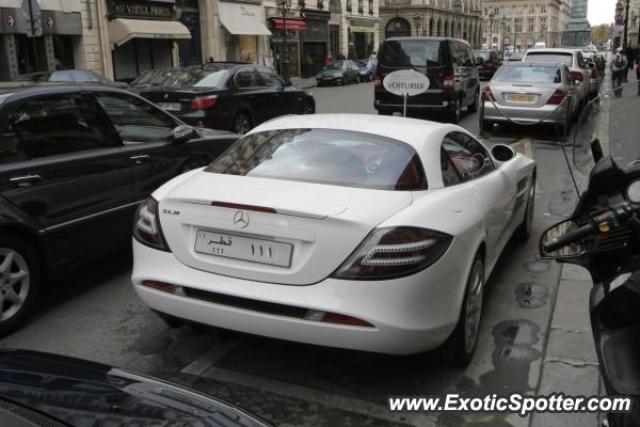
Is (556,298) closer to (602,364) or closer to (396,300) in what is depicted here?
(396,300)

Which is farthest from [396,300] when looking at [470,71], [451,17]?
[451,17]

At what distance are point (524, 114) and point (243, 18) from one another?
27942 millimetres

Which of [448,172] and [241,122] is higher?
[448,172]

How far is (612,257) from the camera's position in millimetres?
2783

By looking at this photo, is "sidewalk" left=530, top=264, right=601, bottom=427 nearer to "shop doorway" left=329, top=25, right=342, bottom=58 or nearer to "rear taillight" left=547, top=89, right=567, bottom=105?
"rear taillight" left=547, top=89, right=567, bottom=105

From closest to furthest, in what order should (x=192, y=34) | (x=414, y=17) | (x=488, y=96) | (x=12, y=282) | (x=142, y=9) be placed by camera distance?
(x=12, y=282), (x=488, y=96), (x=142, y=9), (x=192, y=34), (x=414, y=17)

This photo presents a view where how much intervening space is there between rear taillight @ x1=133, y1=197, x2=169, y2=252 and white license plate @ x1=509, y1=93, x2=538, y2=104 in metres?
10.6

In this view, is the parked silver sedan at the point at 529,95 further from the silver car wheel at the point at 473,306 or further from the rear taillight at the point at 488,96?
the silver car wheel at the point at 473,306

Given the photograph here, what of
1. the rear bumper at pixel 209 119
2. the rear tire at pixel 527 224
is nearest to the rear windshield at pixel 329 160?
the rear tire at pixel 527 224

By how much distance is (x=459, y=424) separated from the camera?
10.6ft

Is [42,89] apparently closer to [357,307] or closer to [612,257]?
[357,307]

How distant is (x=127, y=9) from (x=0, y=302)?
27775mm

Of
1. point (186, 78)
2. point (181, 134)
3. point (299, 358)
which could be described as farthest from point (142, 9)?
point (299, 358)

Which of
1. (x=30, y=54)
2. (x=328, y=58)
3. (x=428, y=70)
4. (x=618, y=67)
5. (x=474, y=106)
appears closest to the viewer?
Answer: (x=428, y=70)
